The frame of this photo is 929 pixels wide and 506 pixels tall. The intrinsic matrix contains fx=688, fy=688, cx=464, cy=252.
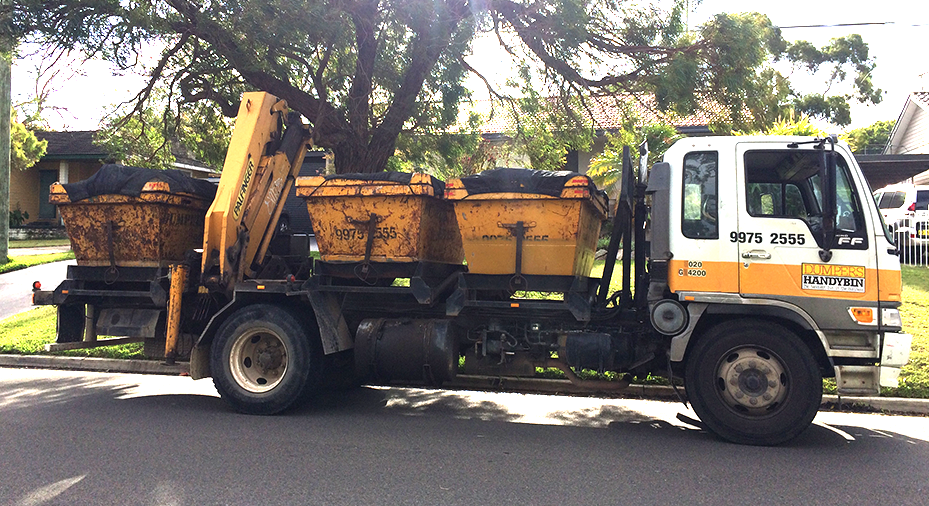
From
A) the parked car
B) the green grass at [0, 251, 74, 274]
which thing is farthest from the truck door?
the green grass at [0, 251, 74, 274]

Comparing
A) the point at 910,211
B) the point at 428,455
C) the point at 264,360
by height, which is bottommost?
the point at 428,455

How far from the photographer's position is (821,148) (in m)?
5.70

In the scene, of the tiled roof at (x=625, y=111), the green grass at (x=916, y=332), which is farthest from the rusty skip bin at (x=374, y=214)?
the green grass at (x=916, y=332)

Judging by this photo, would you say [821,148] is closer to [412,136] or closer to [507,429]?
[507,429]

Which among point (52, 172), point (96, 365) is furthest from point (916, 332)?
point (52, 172)

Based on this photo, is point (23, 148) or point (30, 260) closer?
point (30, 260)

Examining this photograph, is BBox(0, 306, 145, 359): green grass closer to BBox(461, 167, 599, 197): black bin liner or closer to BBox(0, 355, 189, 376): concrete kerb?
BBox(0, 355, 189, 376): concrete kerb

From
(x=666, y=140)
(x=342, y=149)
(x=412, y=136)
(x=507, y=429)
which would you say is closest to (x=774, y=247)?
(x=507, y=429)

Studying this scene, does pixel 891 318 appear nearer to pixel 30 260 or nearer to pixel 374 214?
pixel 374 214

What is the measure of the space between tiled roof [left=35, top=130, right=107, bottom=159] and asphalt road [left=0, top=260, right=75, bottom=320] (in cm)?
1075

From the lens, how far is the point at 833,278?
5.71 metres

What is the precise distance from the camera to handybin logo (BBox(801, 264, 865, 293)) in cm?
568

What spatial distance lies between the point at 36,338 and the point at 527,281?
8598mm

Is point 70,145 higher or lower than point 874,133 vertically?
lower
